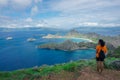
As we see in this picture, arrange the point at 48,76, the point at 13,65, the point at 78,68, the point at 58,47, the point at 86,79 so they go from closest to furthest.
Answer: the point at 86,79 → the point at 48,76 → the point at 78,68 → the point at 13,65 → the point at 58,47

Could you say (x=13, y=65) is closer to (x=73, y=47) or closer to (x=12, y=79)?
(x=73, y=47)

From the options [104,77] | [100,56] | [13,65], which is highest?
[100,56]

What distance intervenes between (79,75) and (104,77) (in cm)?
138

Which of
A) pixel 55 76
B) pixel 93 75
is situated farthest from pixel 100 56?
pixel 55 76

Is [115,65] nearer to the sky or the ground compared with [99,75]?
nearer to the sky

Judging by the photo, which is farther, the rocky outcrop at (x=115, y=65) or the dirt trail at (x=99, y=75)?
the rocky outcrop at (x=115, y=65)

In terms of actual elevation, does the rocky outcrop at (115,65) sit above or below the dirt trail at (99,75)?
above

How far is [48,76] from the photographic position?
1055 centimetres

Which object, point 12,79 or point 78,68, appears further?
point 78,68

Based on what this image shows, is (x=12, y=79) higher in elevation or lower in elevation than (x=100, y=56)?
lower

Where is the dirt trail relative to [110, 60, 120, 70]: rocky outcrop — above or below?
below

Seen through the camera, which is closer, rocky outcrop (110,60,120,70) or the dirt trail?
the dirt trail

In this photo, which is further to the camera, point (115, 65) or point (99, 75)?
point (115, 65)

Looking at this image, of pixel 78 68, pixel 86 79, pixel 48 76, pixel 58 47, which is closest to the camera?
pixel 86 79
